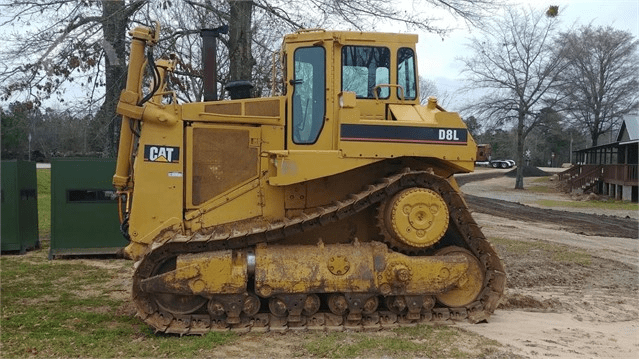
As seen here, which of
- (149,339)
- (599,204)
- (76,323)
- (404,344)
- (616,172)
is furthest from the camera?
(616,172)

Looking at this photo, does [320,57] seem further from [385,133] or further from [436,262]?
[436,262]

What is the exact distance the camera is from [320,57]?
285 inches

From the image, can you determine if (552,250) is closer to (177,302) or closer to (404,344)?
(404,344)

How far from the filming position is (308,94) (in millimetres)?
7246

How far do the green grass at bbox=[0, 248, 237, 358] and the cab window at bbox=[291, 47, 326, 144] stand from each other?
264cm

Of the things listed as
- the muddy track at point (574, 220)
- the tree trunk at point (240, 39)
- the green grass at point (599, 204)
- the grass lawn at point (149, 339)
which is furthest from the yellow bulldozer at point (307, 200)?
the green grass at point (599, 204)

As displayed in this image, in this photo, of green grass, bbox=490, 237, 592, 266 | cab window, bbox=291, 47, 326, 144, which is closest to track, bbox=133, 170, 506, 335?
cab window, bbox=291, 47, 326, 144

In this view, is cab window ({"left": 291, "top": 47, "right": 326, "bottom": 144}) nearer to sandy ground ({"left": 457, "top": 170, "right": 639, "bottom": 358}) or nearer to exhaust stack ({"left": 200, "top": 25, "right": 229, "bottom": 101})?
exhaust stack ({"left": 200, "top": 25, "right": 229, "bottom": 101})

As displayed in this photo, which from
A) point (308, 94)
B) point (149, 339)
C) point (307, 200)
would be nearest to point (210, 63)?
point (308, 94)

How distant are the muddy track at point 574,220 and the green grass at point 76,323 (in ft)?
45.7

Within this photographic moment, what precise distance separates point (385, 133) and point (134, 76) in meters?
3.19

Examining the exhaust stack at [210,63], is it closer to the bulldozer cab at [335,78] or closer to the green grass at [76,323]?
the bulldozer cab at [335,78]

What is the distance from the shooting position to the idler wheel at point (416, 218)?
6734mm

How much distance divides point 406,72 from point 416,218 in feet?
6.53
